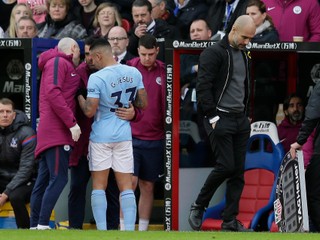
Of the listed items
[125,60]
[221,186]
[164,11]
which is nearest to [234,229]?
[221,186]

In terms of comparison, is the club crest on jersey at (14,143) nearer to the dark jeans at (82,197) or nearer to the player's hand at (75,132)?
the dark jeans at (82,197)

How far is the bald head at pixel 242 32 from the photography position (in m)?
13.6

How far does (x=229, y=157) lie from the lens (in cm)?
1388

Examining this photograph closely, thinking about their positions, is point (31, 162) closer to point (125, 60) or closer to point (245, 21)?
point (125, 60)

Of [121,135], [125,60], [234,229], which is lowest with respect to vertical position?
[234,229]

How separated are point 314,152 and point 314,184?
14.5 inches

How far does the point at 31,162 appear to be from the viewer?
14.9 metres

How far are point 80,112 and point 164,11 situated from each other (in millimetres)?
2876

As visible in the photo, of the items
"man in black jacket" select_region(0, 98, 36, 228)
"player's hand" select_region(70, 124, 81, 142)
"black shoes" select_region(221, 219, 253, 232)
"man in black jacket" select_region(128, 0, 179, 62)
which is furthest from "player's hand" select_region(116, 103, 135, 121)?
"man in black jacket" select_region(128, 0, 179, 62)

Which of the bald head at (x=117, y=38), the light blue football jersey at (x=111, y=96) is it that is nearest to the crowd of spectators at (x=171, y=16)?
the bald head at (x=117, y=38)

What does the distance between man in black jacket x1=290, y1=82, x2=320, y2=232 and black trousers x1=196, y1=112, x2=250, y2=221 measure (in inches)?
24.0

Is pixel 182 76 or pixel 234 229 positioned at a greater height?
pixel 182 76

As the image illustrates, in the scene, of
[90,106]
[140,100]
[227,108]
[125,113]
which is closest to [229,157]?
[227,108]

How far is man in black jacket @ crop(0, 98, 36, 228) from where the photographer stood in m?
14.7
